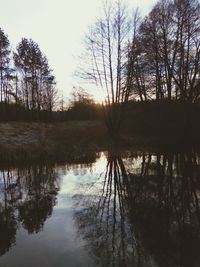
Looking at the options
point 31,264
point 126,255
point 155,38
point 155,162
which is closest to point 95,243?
point 126,255

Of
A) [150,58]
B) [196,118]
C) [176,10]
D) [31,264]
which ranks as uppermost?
[176,10]

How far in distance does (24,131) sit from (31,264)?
21150mm

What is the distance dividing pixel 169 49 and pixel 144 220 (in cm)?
2170

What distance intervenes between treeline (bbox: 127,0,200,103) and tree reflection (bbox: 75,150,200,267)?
15654 mm

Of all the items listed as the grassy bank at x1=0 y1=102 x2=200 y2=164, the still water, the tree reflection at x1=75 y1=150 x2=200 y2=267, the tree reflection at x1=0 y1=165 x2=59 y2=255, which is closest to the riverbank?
the grassy bank at x1=0 y1=102 x2=200 y2=164

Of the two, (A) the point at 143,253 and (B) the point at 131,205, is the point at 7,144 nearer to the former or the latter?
(B) the point at 131,205

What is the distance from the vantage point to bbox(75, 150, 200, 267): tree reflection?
495cm

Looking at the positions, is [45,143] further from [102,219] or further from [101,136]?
[102,219]

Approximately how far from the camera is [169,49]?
26.0m

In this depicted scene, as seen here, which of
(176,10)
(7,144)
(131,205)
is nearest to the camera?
(131,205)

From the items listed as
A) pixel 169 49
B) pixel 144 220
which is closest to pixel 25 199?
pixel 144 220

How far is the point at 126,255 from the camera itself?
16.2 ft

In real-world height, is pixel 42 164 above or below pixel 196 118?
below

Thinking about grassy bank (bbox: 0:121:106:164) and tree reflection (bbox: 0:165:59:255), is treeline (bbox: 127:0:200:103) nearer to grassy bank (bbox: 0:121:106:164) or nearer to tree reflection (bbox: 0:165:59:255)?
grassy bank (bbox: 0:121:106:164)
